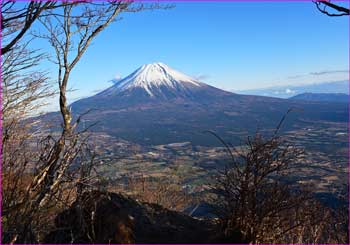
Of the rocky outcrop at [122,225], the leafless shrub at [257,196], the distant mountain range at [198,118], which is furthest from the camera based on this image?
the distant mountain range at [198,118]

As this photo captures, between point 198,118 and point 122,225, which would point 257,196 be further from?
point 198,118

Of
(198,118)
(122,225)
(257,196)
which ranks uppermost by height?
(257,196)

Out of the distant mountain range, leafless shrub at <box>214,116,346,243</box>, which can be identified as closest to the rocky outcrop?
leafless shrub at <box>214,116,346,243</box>

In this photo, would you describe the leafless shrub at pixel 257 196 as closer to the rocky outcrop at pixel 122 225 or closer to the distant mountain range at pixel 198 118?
the rocky outcrop at pixel 122 225

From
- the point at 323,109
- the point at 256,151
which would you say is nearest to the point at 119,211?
the point at 256,151

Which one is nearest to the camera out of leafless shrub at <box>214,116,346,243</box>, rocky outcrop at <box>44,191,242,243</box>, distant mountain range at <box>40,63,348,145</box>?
leafless shrub at <box>214,116,346,243</box>

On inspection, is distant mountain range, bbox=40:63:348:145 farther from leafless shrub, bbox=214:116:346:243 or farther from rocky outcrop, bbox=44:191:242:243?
leafless shrub, bbox=214:116:346:243

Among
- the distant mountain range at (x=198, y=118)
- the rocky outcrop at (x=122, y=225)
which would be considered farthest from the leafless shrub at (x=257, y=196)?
the distant mountain range at (x=198, y=118)

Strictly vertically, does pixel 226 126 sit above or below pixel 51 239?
below

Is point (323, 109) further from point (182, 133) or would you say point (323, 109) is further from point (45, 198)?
point (45, 198)

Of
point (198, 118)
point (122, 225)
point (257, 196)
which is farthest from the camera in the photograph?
point (198, 118)

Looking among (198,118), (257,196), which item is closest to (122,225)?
(257,196)
